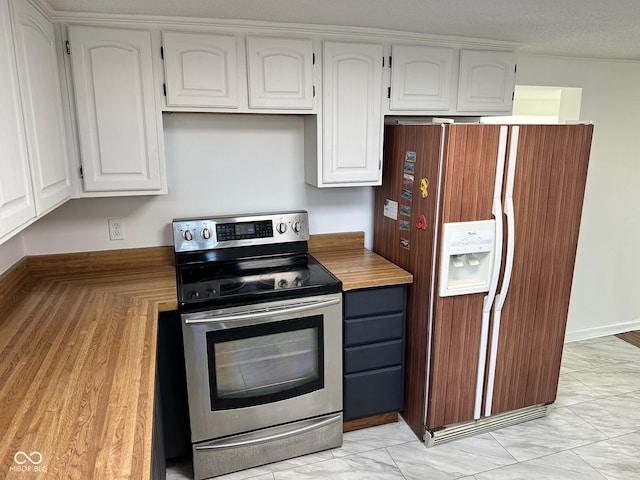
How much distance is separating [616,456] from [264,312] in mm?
1995

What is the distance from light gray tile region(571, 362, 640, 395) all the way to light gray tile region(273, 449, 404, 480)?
5.41 ft

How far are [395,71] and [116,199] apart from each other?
1661 millimetres

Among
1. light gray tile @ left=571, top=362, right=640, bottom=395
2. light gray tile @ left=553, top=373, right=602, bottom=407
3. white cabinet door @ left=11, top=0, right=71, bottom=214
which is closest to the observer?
white cabinet door @ left=11, top=0, right=71, bottom=214

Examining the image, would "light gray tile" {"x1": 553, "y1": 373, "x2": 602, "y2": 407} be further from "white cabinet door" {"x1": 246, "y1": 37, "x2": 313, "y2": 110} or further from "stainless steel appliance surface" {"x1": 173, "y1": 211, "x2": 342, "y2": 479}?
"white cabinet door" {"x1": 246, "y1": 37, "x2": 313, "y2": 110}

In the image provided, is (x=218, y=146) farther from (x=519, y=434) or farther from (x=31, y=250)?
(x=519, y=434)

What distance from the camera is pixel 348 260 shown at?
265 centimetres

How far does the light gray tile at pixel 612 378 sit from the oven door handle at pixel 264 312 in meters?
2.06

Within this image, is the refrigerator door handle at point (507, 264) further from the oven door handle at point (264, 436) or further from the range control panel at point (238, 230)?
the range control panel at point (238, 230)

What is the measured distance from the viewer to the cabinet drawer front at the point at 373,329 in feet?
7.68

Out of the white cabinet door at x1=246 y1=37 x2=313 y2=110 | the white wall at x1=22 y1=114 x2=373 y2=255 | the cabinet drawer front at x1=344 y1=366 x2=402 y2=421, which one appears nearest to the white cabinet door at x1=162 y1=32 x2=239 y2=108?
the white cabinet door at x1=246 y1=37 x2=313 y2=110

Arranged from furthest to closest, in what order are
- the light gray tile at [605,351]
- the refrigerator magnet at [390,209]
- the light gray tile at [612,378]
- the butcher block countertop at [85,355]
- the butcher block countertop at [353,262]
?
the light gray tile at [605,351], the light gray tile at [612,378], the refrigerator magnet at [390,209], the butcher block countertop at [353,262], the butcher block countertop at [85,355]

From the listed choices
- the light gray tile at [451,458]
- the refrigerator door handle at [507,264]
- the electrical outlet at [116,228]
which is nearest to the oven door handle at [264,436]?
the light gray tile at [451,458]

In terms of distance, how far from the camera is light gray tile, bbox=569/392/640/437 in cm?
259

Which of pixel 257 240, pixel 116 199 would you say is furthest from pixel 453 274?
pixel 116 199
